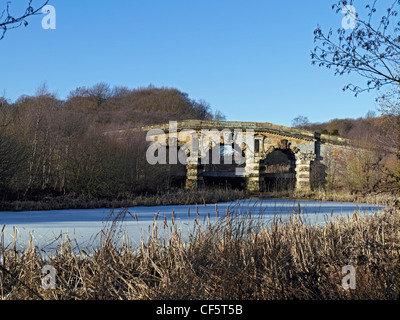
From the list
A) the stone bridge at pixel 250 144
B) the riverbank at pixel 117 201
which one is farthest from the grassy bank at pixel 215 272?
the stone bridge at pixel 250 144

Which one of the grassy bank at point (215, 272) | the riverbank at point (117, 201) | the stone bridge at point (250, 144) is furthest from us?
the stone bridge at point (250, 144)

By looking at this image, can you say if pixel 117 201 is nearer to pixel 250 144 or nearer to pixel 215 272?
pixel 215 272

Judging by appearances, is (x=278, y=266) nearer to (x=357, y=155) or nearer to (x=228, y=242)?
(x=228, y=242)

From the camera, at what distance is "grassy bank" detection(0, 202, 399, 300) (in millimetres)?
3637

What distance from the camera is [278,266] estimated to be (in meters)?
4.23

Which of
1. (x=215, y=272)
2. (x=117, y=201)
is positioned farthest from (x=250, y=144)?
(x=215, y=272)

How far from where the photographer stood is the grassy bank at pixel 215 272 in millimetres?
3637

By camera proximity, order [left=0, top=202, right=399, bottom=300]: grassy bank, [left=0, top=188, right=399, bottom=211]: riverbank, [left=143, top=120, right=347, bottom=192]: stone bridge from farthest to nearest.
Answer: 1. [left=143, top=120, right=347, bottom=192]: stone bridge
2. [left=0, top=188, right=399, bottom=211]: riverbank
3. [left=0, top=202, right=399, bottom=300]: grassy bank

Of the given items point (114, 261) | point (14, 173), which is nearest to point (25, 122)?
point (14, 173)

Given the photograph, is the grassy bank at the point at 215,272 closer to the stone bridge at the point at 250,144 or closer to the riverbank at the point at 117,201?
the riverbank at the point at 117,201

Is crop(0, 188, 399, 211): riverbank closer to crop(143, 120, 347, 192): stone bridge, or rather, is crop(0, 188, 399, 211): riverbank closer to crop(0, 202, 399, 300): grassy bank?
crop(0, 202, 399, 300): grassy bank

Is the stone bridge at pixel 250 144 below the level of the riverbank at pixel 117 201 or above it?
above

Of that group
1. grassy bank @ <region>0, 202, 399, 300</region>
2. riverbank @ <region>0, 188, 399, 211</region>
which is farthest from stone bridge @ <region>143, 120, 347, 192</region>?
grassy bank @ <region>0, 202, 399, 300</region>
